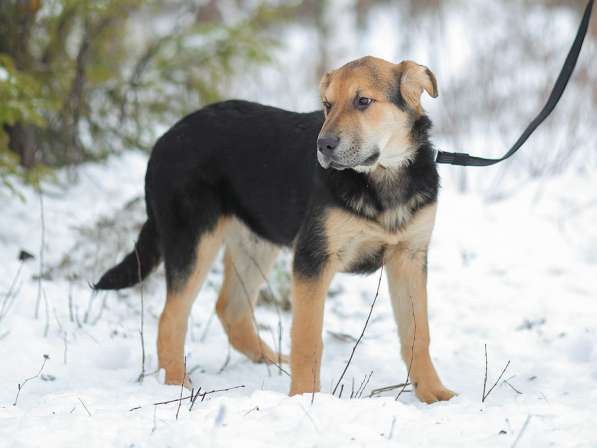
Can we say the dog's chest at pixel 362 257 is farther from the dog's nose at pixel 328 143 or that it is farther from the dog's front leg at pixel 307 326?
the dog's nose at pixel 328 143

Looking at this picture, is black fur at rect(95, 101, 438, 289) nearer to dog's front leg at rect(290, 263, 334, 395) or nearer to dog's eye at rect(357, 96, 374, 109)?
dog's front leg at rect(290, 263, 334, 395)

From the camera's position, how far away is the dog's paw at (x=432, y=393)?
13.2ft

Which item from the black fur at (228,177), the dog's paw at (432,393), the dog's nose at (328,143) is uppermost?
the dog's nose at (328,143)

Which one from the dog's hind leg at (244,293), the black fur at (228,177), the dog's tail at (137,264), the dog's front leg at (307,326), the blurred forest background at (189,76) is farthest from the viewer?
the blurred forest background at (189,76)

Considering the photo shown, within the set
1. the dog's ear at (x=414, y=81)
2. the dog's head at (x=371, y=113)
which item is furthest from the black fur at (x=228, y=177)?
the dog's ear at (x=414, y=81)

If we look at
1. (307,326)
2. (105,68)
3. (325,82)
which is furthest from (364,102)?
(105,68)

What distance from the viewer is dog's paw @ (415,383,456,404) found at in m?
4.02

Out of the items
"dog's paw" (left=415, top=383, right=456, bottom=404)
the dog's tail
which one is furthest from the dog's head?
the dog's tail

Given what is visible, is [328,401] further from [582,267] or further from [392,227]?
[582,267]

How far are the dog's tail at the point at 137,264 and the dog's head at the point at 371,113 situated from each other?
158cm

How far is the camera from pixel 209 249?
175 inches

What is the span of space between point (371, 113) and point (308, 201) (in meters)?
0.65

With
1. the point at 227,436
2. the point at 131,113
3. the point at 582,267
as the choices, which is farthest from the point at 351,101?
the point at 131,113

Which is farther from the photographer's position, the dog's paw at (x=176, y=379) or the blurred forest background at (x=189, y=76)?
the blurred forest background at (x=189, y=76)
